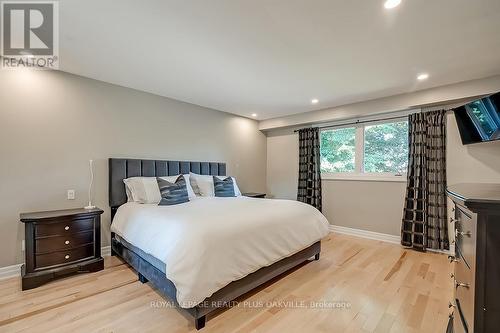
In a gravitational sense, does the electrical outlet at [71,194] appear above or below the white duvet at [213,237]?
above

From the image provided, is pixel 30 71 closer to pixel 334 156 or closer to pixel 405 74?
pixel 405 74

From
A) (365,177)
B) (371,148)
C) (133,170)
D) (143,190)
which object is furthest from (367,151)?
(133,170)

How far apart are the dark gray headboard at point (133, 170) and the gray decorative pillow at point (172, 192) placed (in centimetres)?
45

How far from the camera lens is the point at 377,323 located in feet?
6.20

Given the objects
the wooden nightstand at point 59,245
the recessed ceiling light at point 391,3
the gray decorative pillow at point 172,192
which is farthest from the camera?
the gray decorative pillow at point 172,192

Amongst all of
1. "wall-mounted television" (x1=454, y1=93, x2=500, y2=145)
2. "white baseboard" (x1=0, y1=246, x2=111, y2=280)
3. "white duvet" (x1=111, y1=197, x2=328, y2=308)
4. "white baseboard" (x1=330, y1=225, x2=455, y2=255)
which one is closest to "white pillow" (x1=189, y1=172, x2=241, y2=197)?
"white duvet" (x1=111, y1=197, x2=328, y2=308)

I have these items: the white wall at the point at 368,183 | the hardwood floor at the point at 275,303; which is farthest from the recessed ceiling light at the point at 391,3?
the hardwood floor at the point at 275,303

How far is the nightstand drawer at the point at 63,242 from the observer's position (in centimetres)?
245

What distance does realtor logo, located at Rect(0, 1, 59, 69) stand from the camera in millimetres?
1854

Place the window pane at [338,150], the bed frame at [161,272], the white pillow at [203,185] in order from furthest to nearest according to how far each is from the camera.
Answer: the window pane at [338,150] < the white pillow at [203,185] < the bed frame at [161,272]

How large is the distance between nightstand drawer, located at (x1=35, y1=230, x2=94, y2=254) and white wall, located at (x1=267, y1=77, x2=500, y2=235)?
3.90 m

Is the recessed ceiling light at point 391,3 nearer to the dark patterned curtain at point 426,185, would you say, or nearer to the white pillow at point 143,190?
the dark patterned curtain at point 426,185

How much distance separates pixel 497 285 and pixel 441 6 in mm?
1923

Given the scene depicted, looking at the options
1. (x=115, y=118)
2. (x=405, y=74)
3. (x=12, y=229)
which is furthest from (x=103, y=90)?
(x=405, y=74)
